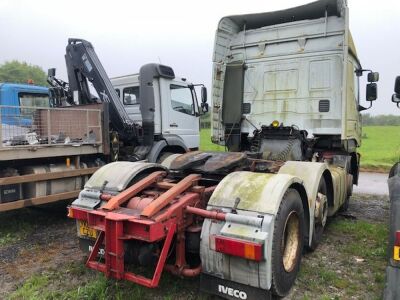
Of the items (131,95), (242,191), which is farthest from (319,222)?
(131,95)

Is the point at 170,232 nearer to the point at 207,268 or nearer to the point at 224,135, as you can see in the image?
the point at 207,268

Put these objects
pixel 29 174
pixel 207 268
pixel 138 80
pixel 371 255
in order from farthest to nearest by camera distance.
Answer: pixel 138 80
pixel 29 174
pixel 371 255
pixel 207 268

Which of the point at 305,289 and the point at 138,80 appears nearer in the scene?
the point at 305,289

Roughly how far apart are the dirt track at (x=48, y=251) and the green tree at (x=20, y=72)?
156 ft

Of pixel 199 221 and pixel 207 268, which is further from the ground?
pixel 199 221

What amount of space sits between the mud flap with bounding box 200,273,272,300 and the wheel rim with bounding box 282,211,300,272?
19.6 inches

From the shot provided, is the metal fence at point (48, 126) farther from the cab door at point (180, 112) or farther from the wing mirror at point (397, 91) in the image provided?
the wing mirror at point (397, 91)

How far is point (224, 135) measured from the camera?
253 inches

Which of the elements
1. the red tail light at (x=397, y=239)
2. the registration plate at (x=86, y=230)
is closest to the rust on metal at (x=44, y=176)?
the registration plate at (x=86, y=230)

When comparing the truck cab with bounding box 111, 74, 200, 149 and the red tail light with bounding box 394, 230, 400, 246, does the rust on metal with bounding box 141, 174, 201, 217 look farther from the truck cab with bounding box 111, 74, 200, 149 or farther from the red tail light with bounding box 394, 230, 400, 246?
the truck cab with bounding box 111, 74, 200, 149

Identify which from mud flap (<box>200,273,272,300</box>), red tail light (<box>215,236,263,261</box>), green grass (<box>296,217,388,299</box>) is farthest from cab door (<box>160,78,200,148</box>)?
red tail light (<box>215,236,263,261</box>)

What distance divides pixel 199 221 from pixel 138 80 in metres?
5.29

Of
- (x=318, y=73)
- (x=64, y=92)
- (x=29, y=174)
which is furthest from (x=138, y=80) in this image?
(x=318, y=73)

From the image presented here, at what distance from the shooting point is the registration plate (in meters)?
3.65
